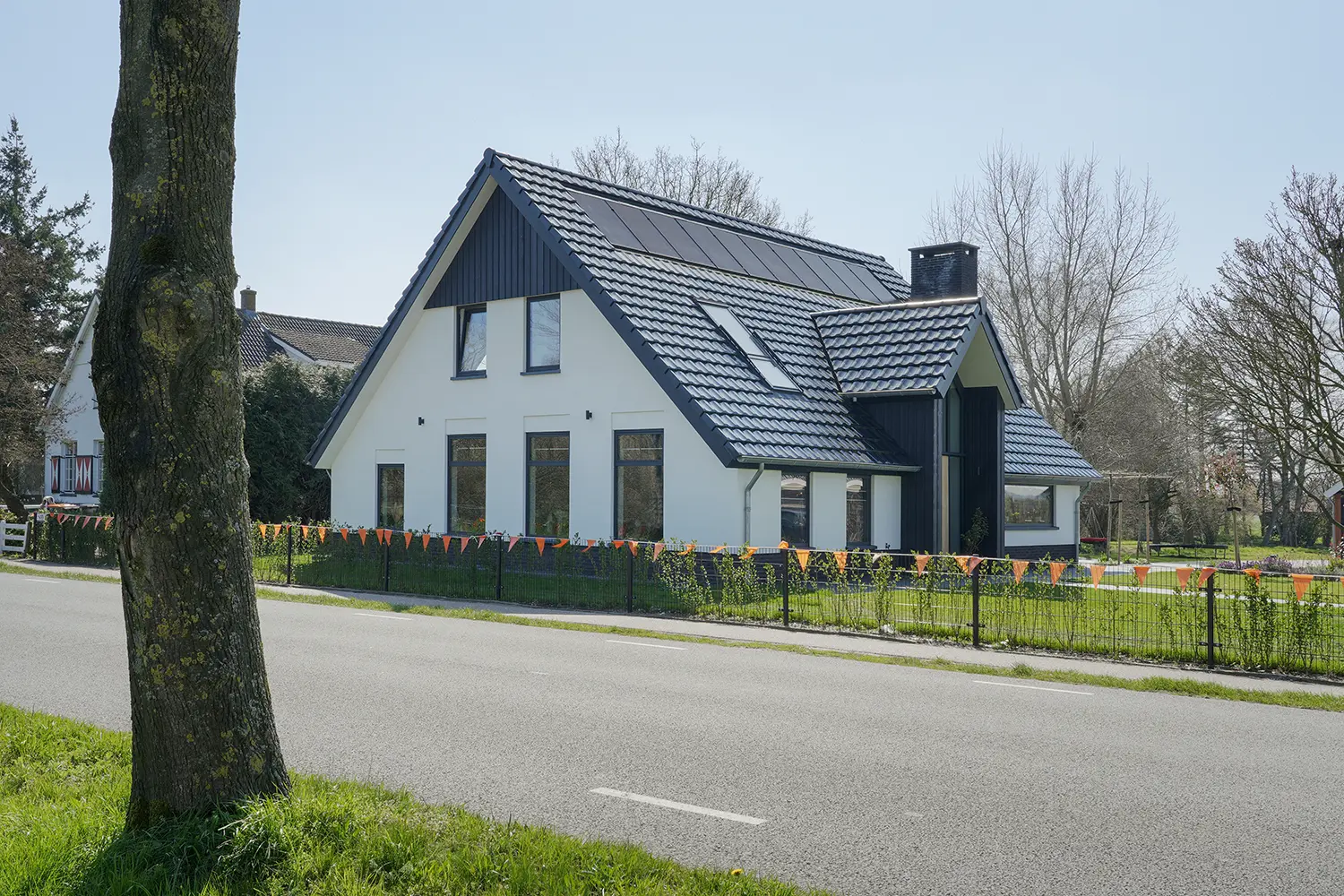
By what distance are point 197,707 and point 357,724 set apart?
136 inches

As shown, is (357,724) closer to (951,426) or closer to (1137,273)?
(951,426)

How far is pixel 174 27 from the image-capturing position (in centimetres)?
562

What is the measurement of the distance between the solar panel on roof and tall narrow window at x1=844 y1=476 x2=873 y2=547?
642 cm

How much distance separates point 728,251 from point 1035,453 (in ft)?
28.0

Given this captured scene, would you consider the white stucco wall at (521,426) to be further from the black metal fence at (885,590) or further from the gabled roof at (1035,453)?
the gabled roof at (1035,453)

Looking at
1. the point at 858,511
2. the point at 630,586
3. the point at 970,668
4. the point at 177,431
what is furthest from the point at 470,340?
the point at 177,431

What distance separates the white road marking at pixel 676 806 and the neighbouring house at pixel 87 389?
1607 inches

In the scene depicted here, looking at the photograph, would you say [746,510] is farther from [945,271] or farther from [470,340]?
[945,271]

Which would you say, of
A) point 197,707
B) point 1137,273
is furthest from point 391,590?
point 1137,273

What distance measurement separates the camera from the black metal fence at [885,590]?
12.5 metres

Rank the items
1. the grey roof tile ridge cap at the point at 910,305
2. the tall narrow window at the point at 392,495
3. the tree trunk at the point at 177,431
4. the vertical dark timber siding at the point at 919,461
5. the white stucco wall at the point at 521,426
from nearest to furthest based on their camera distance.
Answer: the tree trunk at the point at 177,431 → the white stucco wall at the point at 521,426 → the vertical dark timber siding at the point at 919,461 → the grey roof tile ridge cap at the point at 910,305 → the tall narrow window at the point at 392,495

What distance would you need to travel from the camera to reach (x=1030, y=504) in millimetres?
27859

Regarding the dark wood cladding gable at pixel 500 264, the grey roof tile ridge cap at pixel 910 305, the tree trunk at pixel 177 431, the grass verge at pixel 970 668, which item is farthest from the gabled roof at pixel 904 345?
the tree trunk at pixel 177 431

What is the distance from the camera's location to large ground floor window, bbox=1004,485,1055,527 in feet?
88.8
